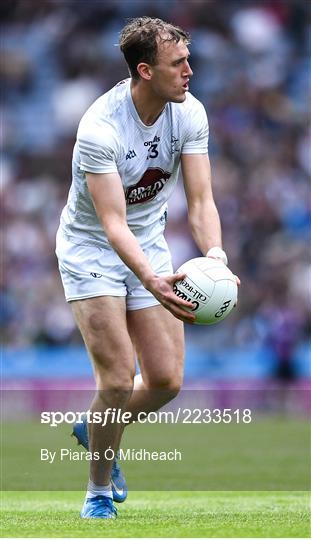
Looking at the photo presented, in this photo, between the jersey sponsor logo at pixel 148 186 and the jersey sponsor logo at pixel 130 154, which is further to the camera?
the jersey sponsor logo at pixel 148 186

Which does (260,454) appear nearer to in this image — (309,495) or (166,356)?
(309,495)

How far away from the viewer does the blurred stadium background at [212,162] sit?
17062mm

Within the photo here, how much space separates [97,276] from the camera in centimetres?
642

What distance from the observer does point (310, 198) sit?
58.6 feet

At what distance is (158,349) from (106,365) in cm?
35

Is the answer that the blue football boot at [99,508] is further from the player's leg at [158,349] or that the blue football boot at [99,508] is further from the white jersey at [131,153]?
the white jersey at [131,153]

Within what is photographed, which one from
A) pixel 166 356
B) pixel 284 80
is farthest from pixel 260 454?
pixel 284 80

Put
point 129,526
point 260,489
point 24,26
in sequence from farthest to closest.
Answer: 1. point 24,26
2. point 260,489
3. point 129,526

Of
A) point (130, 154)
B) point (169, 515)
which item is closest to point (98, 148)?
point (130, 154)

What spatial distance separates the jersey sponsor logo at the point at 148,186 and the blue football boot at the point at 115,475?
1.35m

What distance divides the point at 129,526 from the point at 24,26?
16.5 m

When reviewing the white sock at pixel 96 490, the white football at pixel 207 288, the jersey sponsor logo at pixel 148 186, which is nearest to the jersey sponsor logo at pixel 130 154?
the jersey sponsor logo at pixel 148 186

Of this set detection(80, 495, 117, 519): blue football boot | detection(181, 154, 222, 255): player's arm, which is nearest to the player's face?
detection(181, 154, 222, 255): player's arm

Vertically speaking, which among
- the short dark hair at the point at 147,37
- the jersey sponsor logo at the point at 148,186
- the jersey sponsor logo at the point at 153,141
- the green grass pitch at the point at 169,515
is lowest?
the green grass pitch at the point at 169,515
